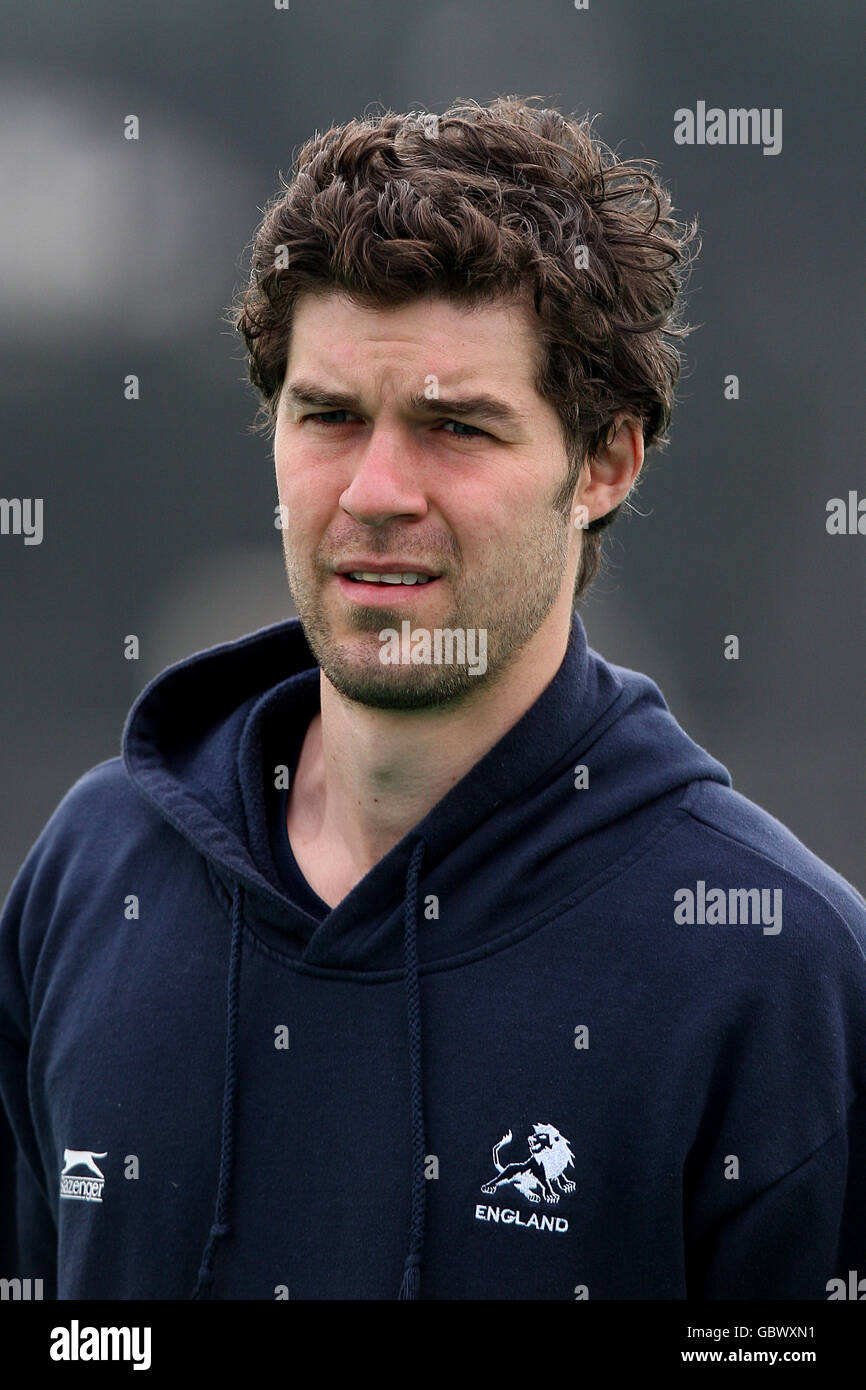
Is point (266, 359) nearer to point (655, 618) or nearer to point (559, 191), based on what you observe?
point (559, 191)

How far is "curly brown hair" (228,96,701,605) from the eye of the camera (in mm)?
1667

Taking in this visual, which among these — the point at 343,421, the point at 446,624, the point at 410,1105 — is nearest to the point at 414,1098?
the point at 410,1105

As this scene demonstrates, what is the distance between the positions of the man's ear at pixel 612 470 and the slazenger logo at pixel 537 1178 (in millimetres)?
794

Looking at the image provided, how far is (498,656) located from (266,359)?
1.86 feet

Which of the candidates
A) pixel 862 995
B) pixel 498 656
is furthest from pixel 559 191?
pixel 862 995

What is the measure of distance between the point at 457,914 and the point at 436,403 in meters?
0.61

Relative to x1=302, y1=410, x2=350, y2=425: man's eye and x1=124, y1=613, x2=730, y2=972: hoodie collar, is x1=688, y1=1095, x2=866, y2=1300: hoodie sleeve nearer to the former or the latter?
x1=124, y1=613, x2=730, y2=972: hoodie collar

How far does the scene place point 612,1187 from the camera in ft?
5.01

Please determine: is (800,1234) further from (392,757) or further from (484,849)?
(392,757)

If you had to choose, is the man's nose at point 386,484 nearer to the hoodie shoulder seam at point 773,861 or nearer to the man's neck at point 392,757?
the man's neck at point 392,757

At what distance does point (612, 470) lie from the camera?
1.90m

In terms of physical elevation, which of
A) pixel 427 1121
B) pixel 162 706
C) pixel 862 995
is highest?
pixel 162 706

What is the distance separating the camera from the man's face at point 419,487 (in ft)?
5.35

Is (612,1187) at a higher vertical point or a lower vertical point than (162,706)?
lower
